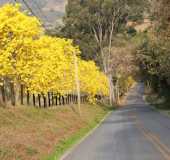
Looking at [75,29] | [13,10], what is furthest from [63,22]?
[13,10]

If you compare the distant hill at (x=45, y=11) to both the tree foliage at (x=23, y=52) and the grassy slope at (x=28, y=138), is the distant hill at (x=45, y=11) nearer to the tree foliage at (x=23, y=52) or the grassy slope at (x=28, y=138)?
the tree foliage at (x=23, y=52)

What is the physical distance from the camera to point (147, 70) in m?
80.0

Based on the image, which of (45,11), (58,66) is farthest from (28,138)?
(45,11)

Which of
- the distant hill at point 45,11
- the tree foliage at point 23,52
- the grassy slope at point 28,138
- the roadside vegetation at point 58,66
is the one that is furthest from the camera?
the tree foliage at point 23,52

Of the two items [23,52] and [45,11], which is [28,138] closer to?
[23,52]

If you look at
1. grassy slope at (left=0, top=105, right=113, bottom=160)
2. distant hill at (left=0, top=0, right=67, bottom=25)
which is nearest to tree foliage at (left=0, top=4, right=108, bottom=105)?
distant hill at (left=0, top=0, right=67, bottom=25)

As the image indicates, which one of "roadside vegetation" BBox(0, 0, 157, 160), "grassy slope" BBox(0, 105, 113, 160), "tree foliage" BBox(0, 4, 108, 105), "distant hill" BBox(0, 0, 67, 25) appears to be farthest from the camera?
"tree foliage" BBox(0, 4, 108, 105)

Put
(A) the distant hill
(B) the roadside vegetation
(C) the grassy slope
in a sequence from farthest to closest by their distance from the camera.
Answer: (A) the distant hill < (B) the roadside vegetation < (C) the grassy slope

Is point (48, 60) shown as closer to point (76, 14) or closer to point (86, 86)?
point (86, 86)

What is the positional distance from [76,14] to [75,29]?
2.53 metres

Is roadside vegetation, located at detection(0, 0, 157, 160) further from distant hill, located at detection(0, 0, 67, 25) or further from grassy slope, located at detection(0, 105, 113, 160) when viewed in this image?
distant hill, located at detection(0, 0, 67, 25)

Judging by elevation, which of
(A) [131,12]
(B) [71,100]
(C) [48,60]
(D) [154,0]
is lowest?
(B) [71,100]

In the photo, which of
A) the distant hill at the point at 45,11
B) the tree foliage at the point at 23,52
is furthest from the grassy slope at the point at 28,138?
the distant hill at the point at 45,11

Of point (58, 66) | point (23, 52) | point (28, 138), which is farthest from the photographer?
point (58, 66)
